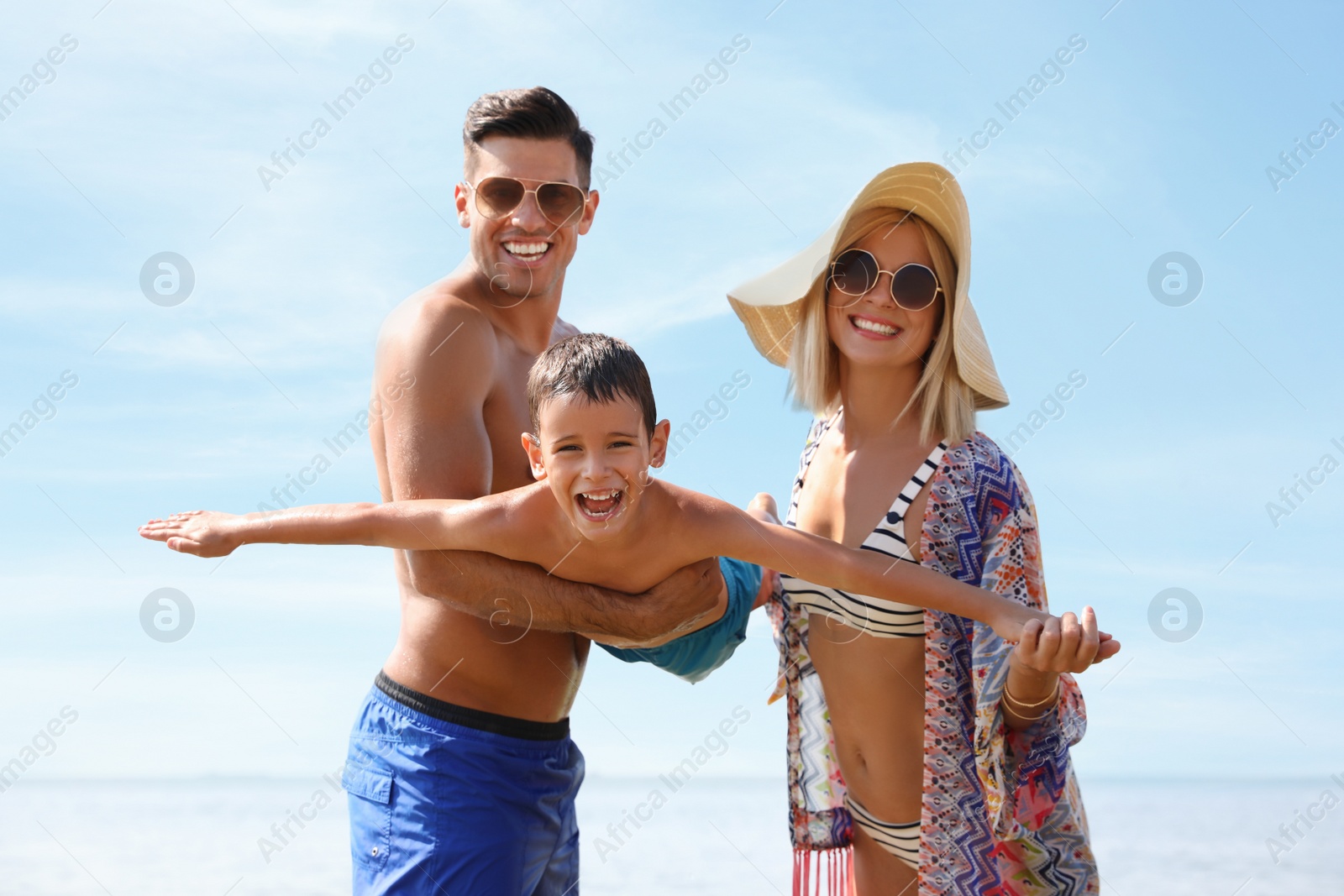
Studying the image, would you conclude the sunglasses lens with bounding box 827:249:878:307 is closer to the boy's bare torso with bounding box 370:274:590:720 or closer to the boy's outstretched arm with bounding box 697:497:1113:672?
the boy's outstretched arm with bounding box 697:497:1113:672

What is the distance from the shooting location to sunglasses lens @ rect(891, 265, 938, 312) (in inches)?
154

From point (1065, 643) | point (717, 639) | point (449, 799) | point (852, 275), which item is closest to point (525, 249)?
point (852, 275)

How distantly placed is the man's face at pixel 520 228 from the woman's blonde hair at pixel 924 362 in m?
0.96

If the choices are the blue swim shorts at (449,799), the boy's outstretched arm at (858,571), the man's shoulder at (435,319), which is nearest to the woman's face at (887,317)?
the boy's outstretched arm at (858,571)

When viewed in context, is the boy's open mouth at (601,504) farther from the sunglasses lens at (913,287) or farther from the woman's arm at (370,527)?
the sunglasses lens at (913,287)

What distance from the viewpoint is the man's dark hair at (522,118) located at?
4.21 m

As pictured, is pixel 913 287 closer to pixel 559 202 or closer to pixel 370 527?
pixel 559 202

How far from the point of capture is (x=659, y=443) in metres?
3.71

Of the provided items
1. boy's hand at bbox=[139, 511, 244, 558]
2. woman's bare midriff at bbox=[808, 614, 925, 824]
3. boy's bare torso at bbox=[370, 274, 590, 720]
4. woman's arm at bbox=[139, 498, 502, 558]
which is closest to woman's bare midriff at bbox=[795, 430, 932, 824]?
woman's bare midriff at bbox=[808, 614, 925, 824]

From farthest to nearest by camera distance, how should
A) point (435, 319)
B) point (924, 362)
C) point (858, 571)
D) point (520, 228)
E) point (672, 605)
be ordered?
point (520, 228)
point (924, 362)
point (435, 319)
point (672, 605)
point (858, 571)

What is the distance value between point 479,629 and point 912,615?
1426mm

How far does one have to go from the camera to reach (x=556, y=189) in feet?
13.9

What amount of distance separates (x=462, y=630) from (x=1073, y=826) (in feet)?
6.79

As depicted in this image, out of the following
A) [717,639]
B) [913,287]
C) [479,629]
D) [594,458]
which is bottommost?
[479,629]
